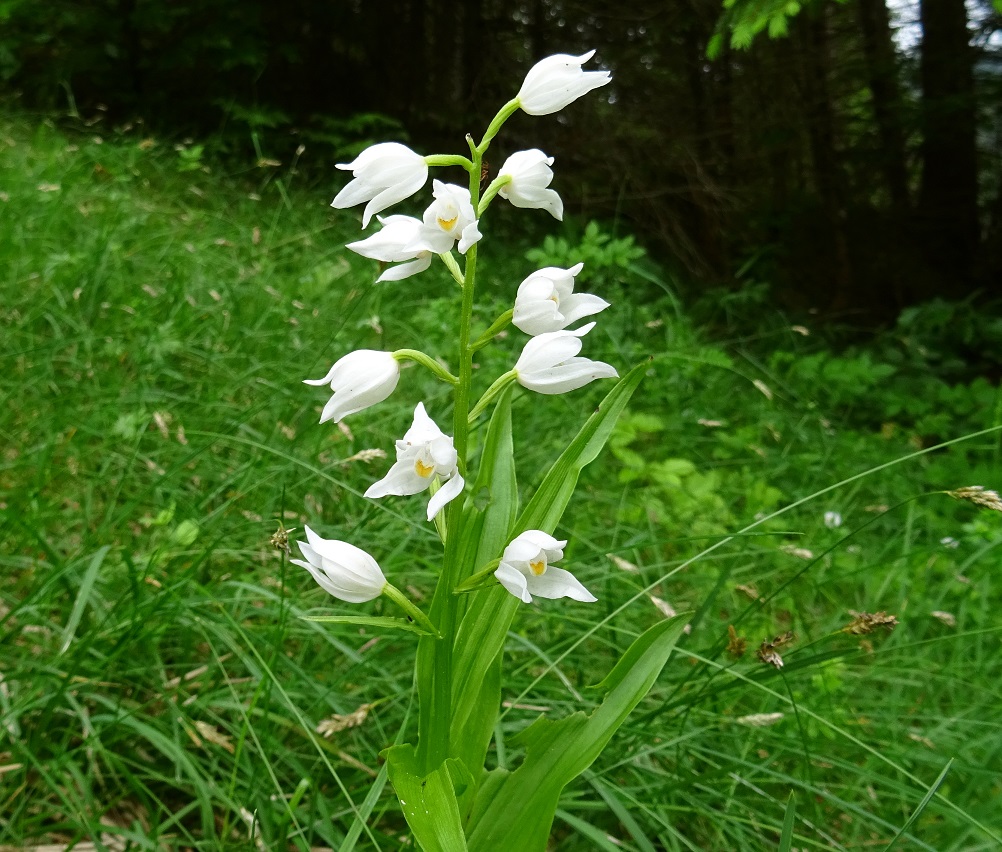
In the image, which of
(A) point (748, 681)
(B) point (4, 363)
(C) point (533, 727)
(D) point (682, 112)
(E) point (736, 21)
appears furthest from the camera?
(D) point (682, 112)

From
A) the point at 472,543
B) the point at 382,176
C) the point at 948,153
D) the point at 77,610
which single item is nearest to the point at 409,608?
the point at 472,543

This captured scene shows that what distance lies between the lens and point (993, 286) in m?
5.04

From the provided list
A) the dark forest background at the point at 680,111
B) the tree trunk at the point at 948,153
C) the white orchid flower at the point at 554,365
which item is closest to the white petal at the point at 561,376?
the white orchid flower at the point at 554,365

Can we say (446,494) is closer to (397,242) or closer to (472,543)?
(472,543)

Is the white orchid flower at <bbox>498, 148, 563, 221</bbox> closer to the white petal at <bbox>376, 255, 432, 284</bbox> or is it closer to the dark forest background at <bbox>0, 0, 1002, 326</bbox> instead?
the white petal at <bbox>376, 255, 432, 284</bbox>

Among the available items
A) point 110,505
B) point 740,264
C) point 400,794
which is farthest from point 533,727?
point 740,264

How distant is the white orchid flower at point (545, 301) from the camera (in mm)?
914

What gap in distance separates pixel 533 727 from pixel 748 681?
36 centimetres

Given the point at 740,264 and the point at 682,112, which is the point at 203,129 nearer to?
the point at 682,112

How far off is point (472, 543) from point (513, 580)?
0.18 m

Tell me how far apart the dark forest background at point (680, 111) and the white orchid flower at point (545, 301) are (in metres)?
4.07

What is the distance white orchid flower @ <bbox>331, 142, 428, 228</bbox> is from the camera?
91cm

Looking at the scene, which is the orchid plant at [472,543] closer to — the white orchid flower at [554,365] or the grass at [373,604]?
the white orchid flower at [554,365]

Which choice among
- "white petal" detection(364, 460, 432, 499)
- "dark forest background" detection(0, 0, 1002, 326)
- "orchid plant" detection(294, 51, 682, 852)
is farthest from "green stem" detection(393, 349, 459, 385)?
"dark forest background" detection(0, 0, 1002, 326)
